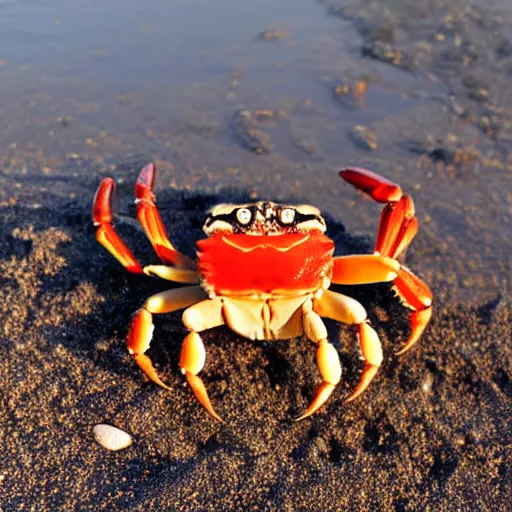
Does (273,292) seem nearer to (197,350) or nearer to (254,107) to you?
(197,350)

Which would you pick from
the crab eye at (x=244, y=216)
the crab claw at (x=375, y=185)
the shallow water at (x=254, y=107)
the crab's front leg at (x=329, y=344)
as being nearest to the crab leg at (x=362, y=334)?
the crab's front leg at (x=329, y=344)

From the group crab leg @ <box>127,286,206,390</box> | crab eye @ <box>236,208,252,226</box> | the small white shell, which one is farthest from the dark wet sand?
crab eye @ <box>236,208,252,226</box>

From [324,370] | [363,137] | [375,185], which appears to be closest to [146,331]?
[324,370]

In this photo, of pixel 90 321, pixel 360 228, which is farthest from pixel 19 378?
pixel 360 228

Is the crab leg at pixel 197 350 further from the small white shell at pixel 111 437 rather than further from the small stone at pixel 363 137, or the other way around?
the small stone at pixel 363 137

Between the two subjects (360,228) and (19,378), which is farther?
(360,228)

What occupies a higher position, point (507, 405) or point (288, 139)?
point (288, 139)

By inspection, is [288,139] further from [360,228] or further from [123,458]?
[123,458]

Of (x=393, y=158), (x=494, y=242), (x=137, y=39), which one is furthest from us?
(x=137, y=39)

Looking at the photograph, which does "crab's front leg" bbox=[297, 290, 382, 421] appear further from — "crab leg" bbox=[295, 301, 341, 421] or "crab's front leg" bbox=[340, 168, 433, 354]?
"crab's front leg" bbox=[340, 168, 433, 354]
